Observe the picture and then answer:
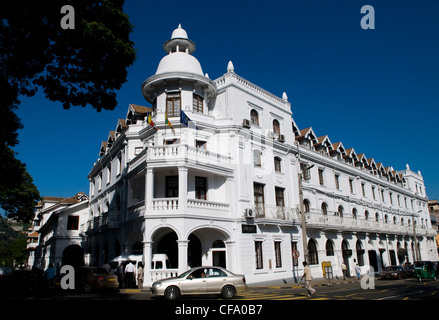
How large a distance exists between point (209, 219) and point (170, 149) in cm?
505

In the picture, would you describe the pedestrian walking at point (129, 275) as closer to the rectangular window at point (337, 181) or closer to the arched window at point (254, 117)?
the arched window at point (254, 117)

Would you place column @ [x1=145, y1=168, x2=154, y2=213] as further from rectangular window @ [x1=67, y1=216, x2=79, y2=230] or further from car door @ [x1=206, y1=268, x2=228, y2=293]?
rectangular window @ [x1=67, y1=216, x2=79, y2=230]

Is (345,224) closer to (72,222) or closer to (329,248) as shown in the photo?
(329,248)

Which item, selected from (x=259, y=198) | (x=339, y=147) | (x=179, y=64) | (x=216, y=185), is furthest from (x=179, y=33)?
(x=339, y=147)

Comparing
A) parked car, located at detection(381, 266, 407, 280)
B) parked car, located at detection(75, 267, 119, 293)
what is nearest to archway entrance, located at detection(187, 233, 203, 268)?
parked car, located at detection(75, 267, 119, 293)

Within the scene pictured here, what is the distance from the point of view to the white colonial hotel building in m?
20.8

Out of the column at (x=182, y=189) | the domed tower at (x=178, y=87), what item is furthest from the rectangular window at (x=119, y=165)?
the column at (x=182, y=189)

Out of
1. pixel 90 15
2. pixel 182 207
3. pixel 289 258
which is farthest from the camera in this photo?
pixel 289 258

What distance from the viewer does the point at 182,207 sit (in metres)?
19.6

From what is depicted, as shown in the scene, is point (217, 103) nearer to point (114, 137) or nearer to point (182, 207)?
point (182, 207)

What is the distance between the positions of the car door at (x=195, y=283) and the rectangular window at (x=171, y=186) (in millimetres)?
8394

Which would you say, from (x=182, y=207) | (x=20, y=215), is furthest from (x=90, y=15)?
(x=20, y=215)

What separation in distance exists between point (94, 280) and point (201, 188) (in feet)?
29.1
